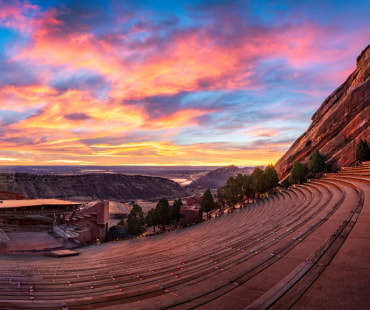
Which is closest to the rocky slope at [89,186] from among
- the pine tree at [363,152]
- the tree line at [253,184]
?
the tree line at [253,184]

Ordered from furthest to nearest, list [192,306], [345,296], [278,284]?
[278,284]
[192,306]
[345,296]

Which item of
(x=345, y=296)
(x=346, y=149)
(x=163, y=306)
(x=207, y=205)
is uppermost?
(x=346, y=149)

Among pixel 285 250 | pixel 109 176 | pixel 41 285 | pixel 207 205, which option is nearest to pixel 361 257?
pixel 285 250

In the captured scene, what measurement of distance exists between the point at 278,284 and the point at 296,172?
4142cm

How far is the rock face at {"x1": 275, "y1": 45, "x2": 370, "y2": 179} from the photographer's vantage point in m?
38.1

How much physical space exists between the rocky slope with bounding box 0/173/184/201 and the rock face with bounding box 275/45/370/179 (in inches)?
3977

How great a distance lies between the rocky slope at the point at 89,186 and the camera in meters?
121

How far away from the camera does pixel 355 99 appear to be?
4078 centimetres

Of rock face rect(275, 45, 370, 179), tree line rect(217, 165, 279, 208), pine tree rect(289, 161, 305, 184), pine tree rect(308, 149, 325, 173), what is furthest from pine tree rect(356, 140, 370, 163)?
tree line rect(217, 165, 279, 208)

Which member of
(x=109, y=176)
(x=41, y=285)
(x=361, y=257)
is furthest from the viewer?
→ (x=109, y=176)

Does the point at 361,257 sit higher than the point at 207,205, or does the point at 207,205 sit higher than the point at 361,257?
the point at 361,257

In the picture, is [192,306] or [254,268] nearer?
[192,306]

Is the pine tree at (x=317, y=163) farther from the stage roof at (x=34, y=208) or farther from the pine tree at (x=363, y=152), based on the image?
the stage roof at (x=34, y=208)

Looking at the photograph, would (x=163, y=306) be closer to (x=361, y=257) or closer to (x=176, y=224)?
(x=361, y=257)
